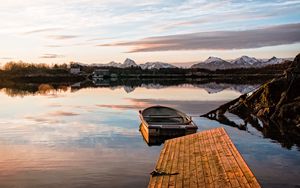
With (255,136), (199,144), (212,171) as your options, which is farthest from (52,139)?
(212,171)

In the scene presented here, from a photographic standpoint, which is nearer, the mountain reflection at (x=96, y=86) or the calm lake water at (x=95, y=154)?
the calm lake water at (x=95, y=154)

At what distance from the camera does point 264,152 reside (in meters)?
29.7

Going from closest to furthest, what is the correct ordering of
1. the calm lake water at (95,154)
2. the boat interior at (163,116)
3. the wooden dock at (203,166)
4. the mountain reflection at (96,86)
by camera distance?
the wooden dock at (203,166)
the calm lake water at (95,154)
the boat interior at (163,116)
the mountain reflection at (96,86)

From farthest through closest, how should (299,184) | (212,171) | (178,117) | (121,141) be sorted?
(178,117) → (121,141) → (299,184) → (212,171)

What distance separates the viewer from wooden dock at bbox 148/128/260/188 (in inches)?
651

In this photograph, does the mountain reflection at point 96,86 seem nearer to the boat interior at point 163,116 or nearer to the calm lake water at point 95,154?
the calm lake water at point 95,154

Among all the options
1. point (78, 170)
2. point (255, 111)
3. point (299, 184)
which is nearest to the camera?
point (299, 184)

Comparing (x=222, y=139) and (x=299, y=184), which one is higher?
(x=222, y=139)

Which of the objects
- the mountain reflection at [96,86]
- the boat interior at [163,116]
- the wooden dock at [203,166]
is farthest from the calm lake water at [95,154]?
the mountain reflection at [96,86]

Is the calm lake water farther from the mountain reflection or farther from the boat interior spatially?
the mountain reflection

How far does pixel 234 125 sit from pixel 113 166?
885 inches

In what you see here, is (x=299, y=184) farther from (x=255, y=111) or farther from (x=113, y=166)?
(x=255, y=111)

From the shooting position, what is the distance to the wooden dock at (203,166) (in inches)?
651

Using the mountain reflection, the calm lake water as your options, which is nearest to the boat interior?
the calm lake water
